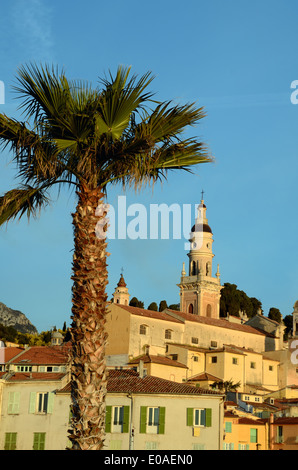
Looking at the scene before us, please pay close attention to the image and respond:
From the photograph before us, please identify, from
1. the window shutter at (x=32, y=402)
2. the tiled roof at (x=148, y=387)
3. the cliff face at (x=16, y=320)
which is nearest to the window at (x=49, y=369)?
Answer: the window shutter at (x=32, y=402)

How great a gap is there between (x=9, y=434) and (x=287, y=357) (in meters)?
45.0

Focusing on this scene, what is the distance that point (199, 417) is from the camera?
43.6 meters

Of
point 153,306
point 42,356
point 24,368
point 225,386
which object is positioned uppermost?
point 153,306

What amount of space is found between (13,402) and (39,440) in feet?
11.5

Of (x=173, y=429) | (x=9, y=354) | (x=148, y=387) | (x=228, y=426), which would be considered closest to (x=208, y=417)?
(x=173, y=429)

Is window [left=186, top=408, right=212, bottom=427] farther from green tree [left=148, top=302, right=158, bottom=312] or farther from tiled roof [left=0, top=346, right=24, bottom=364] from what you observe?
green tree [left=148, top=302, right=158, bottom=312]

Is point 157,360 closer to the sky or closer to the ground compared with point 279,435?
closer to the sky

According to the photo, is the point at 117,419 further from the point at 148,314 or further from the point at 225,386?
the point at 148,314

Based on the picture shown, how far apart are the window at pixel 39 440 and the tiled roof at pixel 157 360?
71.4ft

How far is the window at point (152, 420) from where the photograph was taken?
139ft

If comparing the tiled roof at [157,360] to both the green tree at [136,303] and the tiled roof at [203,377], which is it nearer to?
the tiled roof at [203,377]

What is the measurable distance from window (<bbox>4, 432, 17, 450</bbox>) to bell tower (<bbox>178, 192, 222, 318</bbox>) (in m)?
52.4

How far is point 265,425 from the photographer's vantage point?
173 feet
